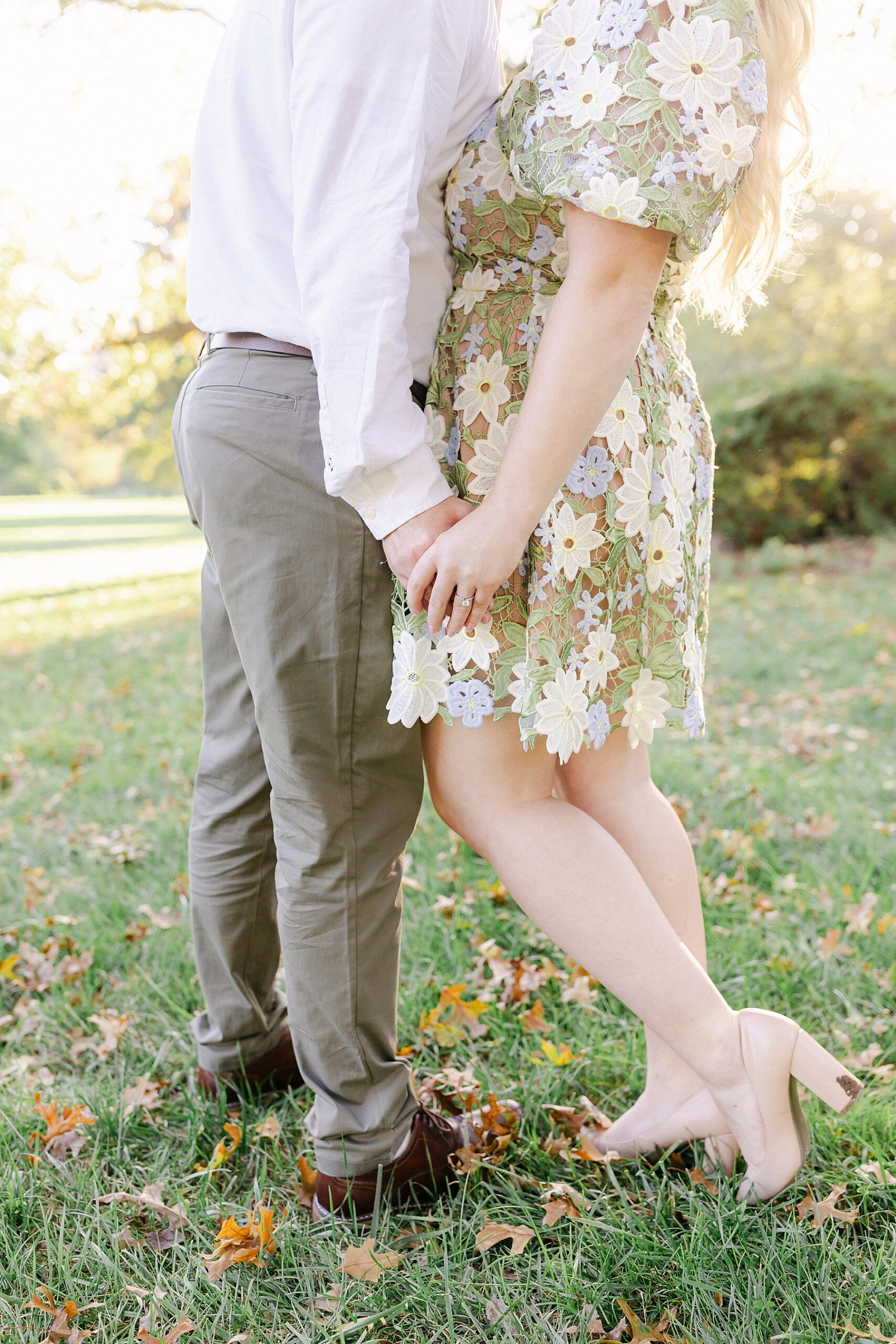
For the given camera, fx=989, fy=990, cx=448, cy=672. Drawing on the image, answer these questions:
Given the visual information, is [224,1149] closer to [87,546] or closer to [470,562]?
[470,562]

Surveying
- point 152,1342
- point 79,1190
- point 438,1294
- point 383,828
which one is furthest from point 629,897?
point 79,1190

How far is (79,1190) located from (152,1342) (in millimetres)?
383

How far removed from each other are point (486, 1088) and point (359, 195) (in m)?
1.54

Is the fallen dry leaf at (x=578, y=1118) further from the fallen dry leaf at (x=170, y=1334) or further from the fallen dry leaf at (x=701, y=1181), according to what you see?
the fallen dry leaf at (x=170, y=1334)

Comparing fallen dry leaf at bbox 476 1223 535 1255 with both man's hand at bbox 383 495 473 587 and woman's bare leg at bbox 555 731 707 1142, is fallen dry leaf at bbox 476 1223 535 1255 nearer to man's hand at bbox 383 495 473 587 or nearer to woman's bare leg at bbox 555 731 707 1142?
woman's bare leg at bbox 555 731 707 1142

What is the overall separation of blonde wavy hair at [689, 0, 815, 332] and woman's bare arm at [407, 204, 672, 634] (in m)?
0.35

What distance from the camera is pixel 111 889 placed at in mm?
2809

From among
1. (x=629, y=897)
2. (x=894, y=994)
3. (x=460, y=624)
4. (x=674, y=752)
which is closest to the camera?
(x=460, y=624)

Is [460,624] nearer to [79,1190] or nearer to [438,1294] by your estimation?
[438,1294]

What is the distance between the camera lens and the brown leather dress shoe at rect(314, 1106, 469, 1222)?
61.7 inches

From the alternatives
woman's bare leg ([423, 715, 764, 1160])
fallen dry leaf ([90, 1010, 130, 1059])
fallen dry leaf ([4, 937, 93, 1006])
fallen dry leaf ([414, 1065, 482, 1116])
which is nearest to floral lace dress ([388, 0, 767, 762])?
woman's bare leg ([423, 715, 764, 1160])

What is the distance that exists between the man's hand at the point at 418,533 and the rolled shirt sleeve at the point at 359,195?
9cm

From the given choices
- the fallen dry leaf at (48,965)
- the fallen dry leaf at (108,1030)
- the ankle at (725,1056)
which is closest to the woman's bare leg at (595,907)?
the ankle at (725,1056)

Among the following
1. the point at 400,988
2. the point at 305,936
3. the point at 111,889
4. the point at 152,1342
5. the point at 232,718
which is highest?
the point at 232,718
